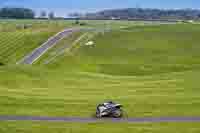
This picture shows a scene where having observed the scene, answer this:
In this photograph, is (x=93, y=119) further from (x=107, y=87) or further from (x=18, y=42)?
(x=18, y=42)

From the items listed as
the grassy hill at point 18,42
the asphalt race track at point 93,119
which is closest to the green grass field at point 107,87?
the asphalt race track at point 93,119

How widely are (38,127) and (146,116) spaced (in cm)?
1036

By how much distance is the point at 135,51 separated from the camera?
98.3m

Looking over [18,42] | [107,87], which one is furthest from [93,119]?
[18,42]

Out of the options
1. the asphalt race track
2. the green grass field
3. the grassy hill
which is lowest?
the asphalt race track

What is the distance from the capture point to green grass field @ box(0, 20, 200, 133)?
113 ft

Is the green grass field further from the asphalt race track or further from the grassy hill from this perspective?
the grassy hill

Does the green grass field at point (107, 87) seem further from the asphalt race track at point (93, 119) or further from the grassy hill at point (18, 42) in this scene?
the grassy hill at point (18, 42)

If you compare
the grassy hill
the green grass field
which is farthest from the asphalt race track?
the grassy hill

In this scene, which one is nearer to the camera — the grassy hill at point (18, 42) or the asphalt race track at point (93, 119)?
the asphalt race track at point (93, 119)

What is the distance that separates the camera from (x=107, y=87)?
54.8m

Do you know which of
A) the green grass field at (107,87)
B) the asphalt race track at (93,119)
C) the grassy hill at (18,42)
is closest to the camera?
the green grass field at (107,87)

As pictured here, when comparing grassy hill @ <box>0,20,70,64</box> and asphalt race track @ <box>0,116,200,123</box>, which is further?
grassy hill @ <box>0,20,70,64</box>

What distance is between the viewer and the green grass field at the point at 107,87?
34406mm
